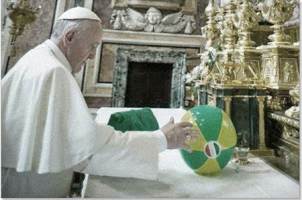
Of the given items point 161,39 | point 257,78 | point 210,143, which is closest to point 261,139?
point 257,78

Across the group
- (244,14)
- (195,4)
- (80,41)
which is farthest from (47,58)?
(195,4)

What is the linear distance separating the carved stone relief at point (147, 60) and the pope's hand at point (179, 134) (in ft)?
2.64

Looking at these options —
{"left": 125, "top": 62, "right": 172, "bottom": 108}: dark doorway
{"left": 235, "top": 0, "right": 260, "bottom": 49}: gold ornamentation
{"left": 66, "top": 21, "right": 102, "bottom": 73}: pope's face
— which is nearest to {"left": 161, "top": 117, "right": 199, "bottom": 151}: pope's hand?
{"left": 66, "top": 21, "right": 102, "bottom": 73}: pope's face

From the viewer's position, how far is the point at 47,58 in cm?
72

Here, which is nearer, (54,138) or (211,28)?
(54,138)

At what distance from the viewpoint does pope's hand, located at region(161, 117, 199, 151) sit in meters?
0.73

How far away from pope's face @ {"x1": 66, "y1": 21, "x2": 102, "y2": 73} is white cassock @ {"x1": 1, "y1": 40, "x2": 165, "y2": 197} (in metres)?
0.07

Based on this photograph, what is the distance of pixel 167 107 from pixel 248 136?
1.76 ft

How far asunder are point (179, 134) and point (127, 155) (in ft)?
0.50

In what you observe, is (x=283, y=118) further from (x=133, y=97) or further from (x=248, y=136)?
(x=133, y=97)

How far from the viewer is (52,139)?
2.16ft

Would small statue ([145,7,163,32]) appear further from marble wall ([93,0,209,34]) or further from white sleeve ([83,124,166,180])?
white sleeve ([83,124,166,180])

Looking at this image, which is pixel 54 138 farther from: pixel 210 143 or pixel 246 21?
pixel 246 21

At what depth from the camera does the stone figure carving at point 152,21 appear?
186cm
